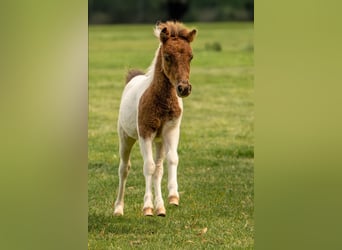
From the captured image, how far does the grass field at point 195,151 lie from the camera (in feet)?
14.7

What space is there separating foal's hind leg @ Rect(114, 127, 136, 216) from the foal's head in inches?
29.2

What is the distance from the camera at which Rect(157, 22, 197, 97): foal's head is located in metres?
4.18

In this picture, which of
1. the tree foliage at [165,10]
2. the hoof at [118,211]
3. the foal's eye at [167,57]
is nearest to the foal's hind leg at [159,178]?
the hoof at [118,211]

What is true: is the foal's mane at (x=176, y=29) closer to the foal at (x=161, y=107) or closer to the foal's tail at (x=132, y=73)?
the foal at (x=161, y=107)

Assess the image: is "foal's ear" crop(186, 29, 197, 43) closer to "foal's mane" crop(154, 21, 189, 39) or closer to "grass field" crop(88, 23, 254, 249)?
"foal's mane" crop(154, 21, 189, 39)

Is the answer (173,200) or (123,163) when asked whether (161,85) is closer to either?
(173,200)

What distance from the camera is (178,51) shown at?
4207mm

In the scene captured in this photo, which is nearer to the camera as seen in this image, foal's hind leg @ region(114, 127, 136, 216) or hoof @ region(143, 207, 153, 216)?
hoof @ region(143, 207, 153, 216)

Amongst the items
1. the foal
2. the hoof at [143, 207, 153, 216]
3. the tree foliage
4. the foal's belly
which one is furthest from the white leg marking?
the tree foliage

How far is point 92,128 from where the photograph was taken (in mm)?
7918

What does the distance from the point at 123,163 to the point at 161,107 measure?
2.66 ft

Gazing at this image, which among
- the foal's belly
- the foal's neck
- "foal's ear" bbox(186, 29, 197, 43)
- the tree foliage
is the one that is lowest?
the foal's belly

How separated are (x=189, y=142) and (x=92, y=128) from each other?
118 cm

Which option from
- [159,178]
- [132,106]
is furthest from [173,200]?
[132,106]
